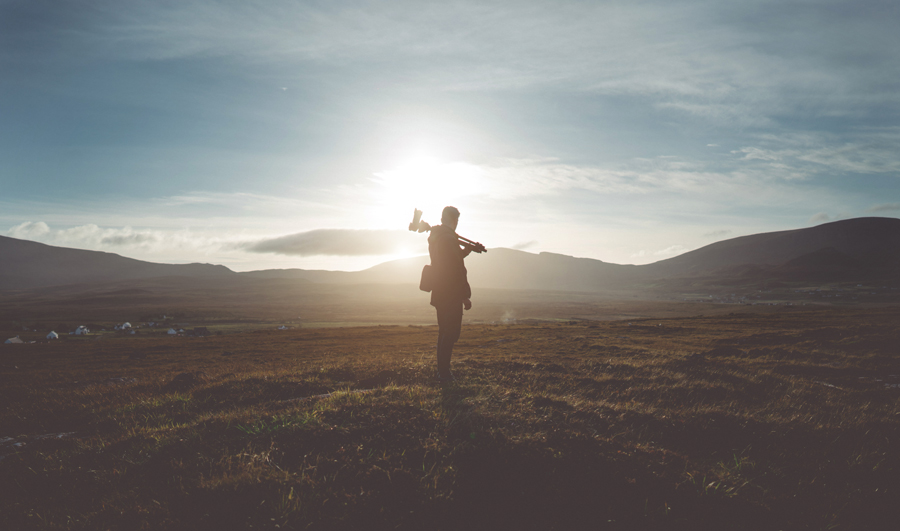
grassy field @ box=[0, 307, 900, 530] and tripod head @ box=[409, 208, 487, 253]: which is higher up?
tripod head @ box=[409, 208, 487, 253]

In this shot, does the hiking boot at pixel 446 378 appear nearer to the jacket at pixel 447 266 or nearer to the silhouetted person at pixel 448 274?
the silhouetted person at pixel 448 274


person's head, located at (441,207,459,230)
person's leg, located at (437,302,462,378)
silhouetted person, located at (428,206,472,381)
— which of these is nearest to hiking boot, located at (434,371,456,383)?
person's leg, located at (437,302,462,378)

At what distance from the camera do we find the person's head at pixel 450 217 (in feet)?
31.8

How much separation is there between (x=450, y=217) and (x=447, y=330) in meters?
2.82

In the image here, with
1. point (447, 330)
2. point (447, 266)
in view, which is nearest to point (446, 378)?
point (447, 330)

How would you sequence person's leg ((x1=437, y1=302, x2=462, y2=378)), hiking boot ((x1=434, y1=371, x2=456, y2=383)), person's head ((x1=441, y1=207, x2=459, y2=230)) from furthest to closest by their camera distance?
1. hiking boot ((x1=434, y1=371, x2=456, y2=383))
2. person's head ((x1=441, y1=207, x2=459, y2=230))
3. person's leg ((x1=437, y1=302, x2=462, y2=378))

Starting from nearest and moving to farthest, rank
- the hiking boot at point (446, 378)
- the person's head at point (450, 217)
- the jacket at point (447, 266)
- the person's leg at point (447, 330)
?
the jacket at point (447, 266)
the person's leg at point (447, 330)
the person's head at point (450, 217)
the hiking boot at point (446, 378)

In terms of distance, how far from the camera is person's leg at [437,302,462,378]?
9.46 meters

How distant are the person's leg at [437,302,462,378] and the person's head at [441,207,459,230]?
2006mm

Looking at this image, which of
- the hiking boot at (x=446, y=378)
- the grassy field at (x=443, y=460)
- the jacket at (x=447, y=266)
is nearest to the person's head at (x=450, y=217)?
the jacket at (x=447, y=266)

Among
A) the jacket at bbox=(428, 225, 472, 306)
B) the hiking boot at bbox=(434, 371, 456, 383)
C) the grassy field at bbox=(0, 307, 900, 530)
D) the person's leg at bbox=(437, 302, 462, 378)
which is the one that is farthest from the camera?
the hiking boot at bbox=(434, 371, 456, 383)

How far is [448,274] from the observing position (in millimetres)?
9344

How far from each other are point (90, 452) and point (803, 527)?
9.96 meters

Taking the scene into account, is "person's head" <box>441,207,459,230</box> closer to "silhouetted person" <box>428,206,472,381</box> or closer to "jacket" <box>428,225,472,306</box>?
"silhouetted person" <box>428,206,472,381</box>
